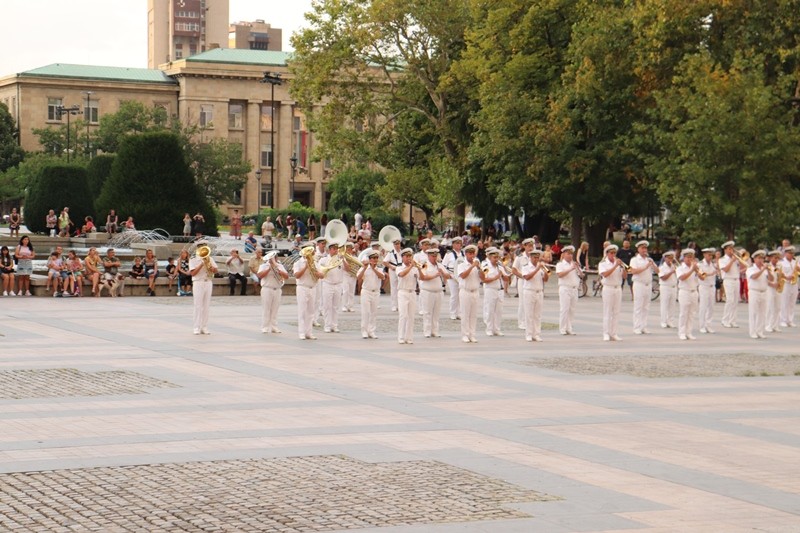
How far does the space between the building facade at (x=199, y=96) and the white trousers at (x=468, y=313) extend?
8760 centimetres

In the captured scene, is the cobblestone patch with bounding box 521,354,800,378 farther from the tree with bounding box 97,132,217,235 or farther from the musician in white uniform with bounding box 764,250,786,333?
the tree with bounding box 97,132,217,235

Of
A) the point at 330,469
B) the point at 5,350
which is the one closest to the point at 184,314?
the point at 5,350

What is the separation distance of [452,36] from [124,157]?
46.2 ft

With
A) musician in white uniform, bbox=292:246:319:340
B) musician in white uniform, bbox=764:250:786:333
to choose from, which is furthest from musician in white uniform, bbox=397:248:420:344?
musician in white uniform, bbox=764:250:786:333

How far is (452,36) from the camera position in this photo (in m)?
58.0

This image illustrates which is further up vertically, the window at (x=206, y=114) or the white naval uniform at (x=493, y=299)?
the window at (x=206, y=114)

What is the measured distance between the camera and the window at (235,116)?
385 feet

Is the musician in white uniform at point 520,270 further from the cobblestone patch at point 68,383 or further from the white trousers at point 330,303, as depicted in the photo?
the cobblestone patch at point 68,383

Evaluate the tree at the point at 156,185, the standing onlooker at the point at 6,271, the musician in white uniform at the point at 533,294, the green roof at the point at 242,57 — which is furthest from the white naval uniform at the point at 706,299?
the green roof at the point at 242,57

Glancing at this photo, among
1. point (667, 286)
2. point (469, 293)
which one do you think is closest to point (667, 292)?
point (667, 286)

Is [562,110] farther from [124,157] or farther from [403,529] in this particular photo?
[403,529]

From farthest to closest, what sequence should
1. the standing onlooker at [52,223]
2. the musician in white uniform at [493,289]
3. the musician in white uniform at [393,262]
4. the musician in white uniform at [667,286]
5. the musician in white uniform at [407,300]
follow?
1. the standing onlooker at [52,223]
2. the musician in white uniform at [393,262]
3. the musician in white uniform at [667,286]
4. the musician in white uniform at [493,289]
5. the musician in white uniform at [407,300]

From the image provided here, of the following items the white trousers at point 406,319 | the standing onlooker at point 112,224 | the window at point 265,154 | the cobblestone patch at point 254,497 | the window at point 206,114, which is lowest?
the cobblestone patch at point 254,497

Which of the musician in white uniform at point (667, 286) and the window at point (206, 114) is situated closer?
the musician in white uniform at point (667, 286)
